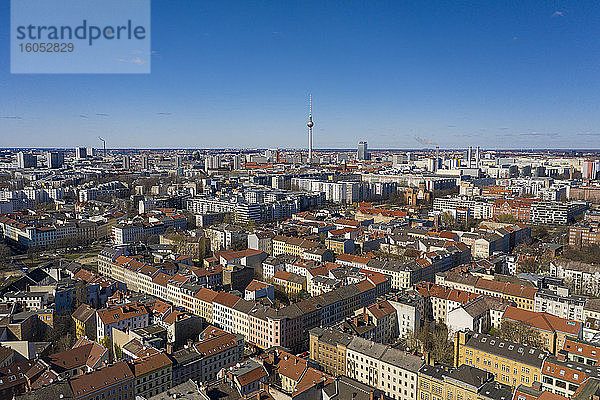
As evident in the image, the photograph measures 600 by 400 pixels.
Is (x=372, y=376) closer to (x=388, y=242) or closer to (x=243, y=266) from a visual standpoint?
(x=243, y=266)

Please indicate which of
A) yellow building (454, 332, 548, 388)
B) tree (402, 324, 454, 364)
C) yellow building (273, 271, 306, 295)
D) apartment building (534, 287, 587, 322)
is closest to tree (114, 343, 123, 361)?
yellow building (273, 271, 306, 295)

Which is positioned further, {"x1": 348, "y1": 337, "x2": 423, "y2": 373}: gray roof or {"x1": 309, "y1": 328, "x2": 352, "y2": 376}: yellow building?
{"x1": 309, "y1": 328, "x2": 352, "y2": 376}: yellow building

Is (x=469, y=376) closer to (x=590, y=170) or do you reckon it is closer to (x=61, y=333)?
(x=61, y=333)

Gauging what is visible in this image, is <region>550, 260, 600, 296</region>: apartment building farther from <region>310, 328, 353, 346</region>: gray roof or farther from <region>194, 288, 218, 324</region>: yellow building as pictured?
<region>194, 288, 218, 324</region>: yellow building

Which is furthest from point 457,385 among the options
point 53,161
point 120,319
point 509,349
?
point 53,161

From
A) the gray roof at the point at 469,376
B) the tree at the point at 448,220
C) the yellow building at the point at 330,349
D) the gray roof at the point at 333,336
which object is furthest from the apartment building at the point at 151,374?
the tree at the point at 448,220

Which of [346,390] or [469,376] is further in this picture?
[469,376]

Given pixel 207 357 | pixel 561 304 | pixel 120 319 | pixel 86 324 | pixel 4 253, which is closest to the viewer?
pixel 207 357
